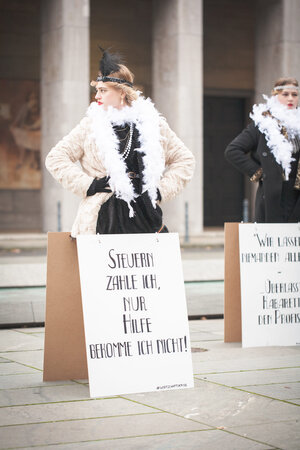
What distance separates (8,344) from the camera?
24.0 ft

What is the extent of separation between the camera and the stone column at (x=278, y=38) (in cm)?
2439

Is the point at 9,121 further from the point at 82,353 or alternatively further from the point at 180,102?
the point at 82,353

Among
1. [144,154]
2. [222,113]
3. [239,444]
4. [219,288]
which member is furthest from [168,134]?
[222,113]

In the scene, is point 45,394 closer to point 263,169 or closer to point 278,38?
point 263,169

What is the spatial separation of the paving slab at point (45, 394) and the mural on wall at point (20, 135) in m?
20.6

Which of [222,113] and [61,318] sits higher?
[222,113]

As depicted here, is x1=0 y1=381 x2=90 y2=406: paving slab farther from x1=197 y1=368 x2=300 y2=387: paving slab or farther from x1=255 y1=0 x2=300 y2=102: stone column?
x1=255 y1=0 x2=300 y2=102: stone column

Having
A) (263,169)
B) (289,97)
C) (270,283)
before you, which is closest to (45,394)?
(270,283)

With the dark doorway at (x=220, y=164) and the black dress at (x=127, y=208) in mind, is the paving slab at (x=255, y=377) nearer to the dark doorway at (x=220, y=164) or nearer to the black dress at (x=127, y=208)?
the black dress at (x=127, y=208)

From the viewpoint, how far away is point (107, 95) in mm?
5766

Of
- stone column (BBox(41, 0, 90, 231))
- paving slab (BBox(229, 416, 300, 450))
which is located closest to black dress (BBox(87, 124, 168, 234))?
paving slab (BBox(229, 416, 300, 450))

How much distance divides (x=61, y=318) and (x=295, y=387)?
1.54 m

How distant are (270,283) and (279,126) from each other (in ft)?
4.29

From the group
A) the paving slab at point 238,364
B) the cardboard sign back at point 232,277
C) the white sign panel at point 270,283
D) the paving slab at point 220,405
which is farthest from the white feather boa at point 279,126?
the paving slab at point 220,405
